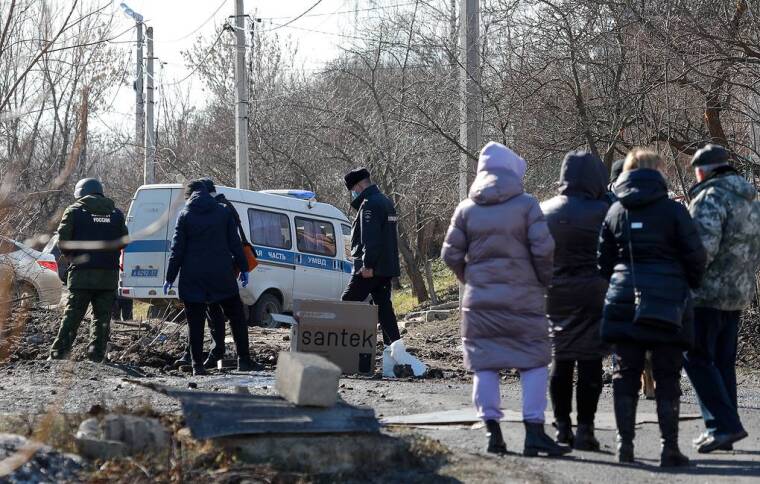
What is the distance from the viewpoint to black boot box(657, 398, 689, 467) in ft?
20.0

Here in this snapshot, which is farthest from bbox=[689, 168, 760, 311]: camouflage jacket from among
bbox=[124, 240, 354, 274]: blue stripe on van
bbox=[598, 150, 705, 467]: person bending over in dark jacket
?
bbox=[124, 240, 354, 274]: blue stripe on van

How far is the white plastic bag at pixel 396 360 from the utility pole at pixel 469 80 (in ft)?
16.3

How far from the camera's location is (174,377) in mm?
10234

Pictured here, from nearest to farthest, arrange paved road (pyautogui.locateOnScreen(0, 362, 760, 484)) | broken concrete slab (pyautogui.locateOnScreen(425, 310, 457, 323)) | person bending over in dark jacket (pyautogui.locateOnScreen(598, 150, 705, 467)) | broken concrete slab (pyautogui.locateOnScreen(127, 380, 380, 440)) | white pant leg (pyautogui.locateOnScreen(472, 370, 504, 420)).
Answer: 1. broken concrete slab (pyautogui.locateOnScreen(127, 380, 380, 440))
2. paved road (pyautogui.locateOnScreen(0, 362, 760, 484))
3. person bending over in dark jacket (pyautogui.locateOnScreen(598, 150, 705, 467))
4. white pant leg (pyautogui.locateOnScreen(472, 370, 504, 420))
5. broken concrete slab (pyautogui.locateOnScreen(425, 310, 457, 323))

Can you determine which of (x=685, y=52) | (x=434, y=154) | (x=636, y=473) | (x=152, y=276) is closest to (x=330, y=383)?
(x=636, y=473)

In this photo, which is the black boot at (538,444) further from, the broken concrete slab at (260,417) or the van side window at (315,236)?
the van side window at (315,236)

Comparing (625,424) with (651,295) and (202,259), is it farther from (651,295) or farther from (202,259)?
(202,259)

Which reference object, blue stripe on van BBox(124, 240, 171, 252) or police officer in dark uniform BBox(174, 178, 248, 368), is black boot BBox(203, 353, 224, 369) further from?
blue stripe on van BBox(124, 240, 171, 252)

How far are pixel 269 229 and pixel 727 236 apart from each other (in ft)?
42.8

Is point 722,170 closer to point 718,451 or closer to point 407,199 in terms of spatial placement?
point 718,451

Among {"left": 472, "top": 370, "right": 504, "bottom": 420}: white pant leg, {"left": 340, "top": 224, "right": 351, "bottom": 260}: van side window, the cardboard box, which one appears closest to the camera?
{"left": 472, "top": 370, "right": 504, "bottom": 420}: white pant leg

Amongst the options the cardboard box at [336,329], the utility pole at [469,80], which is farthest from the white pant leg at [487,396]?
the utility pole at [469,80]

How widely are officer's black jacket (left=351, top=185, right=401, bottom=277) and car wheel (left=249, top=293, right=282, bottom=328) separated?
818 cm

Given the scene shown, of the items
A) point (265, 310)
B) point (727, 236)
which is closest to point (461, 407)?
point (727, 236)
